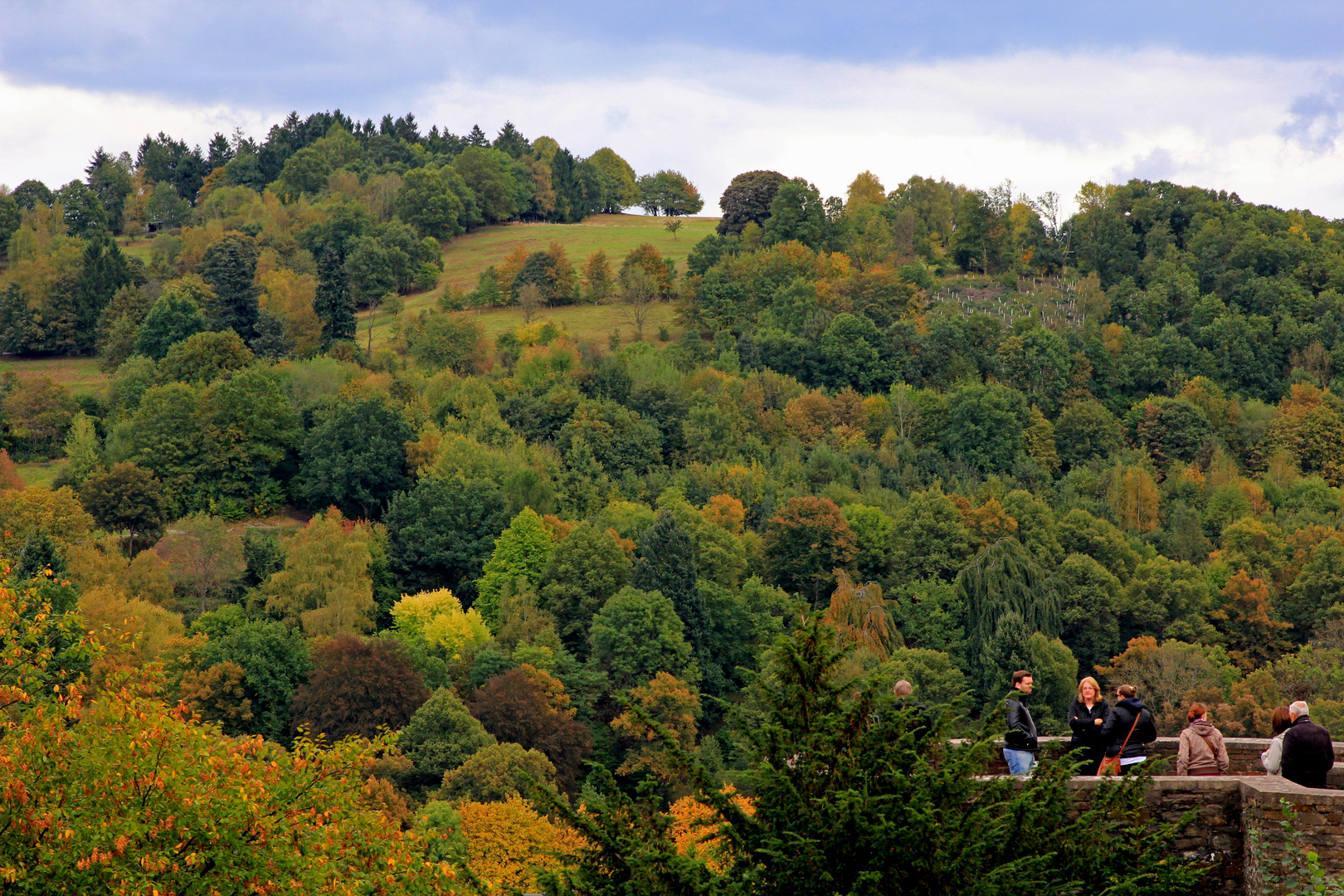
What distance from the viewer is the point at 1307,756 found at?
13.5 meters

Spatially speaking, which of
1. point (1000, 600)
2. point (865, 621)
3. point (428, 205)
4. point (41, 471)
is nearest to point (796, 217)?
point (428, 205)

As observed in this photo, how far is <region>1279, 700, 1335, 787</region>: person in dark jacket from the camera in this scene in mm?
13477

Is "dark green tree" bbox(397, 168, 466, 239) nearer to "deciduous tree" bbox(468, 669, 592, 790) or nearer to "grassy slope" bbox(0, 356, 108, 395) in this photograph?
"grassy slope" bbox(0, 356, 108, 395)

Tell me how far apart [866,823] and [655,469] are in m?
75.7

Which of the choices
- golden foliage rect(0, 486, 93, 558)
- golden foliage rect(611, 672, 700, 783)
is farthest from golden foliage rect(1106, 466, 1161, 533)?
golden foliage rect(0, 486, 93, 558)

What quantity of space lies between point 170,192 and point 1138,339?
333ft

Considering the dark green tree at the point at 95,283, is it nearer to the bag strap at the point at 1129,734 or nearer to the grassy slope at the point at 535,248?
the grassy slope at the point at 535,248

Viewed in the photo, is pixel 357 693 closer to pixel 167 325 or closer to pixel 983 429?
pixel 167 325

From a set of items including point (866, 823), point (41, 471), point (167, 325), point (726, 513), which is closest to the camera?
point (866, 823)

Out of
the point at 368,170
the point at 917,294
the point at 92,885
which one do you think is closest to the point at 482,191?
the point at 368,170

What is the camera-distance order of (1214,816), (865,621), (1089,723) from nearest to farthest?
(1214,816), (1089,723), (865,621)

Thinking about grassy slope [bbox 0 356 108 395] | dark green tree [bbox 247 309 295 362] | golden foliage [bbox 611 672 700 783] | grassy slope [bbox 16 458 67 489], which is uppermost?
dark green tree [bbox 247 309 295 362]

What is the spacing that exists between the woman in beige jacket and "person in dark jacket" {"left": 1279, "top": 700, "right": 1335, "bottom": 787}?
99 cm

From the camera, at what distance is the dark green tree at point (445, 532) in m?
72.7
